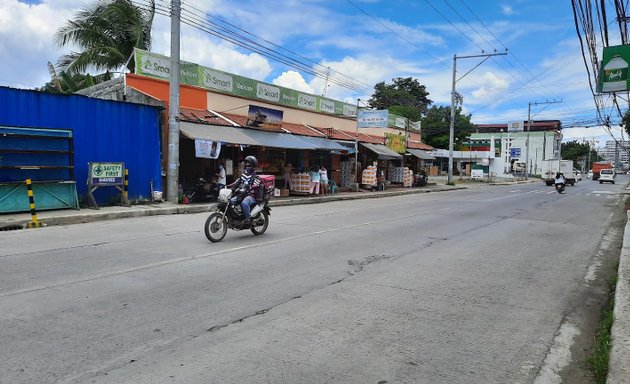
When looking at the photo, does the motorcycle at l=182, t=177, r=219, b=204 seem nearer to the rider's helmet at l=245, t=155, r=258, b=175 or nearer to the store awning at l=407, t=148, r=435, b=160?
the rider's helmet at l=245, t=155, r=258, b=175

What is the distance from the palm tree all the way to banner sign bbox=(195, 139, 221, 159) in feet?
28.2

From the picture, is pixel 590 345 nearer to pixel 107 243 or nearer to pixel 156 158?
pixel 107 243

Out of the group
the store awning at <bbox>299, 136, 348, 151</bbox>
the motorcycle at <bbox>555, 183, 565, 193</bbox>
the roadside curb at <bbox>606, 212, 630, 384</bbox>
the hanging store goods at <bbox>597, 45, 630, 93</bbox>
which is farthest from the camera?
the motorcycle at <bbox>555, 183, 565, 193</bbox>

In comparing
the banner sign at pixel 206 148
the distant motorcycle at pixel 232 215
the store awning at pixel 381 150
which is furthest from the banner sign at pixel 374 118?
the distant motorcycle at pixel 232 215

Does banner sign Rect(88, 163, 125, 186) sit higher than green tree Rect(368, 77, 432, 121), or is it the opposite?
green tree Rect(368, 77, 432, 121)

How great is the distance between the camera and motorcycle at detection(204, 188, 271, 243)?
31.6ft

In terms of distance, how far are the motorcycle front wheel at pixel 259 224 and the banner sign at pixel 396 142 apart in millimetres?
22097

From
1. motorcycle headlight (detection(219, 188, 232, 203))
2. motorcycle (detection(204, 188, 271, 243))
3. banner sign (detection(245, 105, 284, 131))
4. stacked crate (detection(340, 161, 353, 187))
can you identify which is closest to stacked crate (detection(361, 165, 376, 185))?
stacked crate (detection(340, 161, 353, 187))

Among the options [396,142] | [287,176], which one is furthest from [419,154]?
[287,176]

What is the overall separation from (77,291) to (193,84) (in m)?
15.1

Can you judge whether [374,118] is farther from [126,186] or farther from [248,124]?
[126,186]

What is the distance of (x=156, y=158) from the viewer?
16438 millimetres

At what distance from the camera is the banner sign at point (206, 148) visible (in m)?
16.5

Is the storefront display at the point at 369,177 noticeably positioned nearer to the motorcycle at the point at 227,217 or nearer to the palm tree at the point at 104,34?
the palm tree at the point at 104,34
